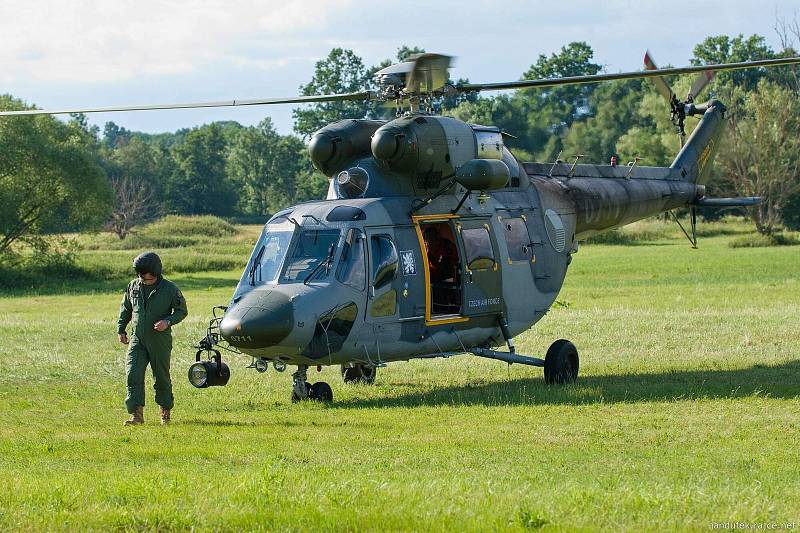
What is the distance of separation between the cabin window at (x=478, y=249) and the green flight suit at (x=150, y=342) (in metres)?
4.60

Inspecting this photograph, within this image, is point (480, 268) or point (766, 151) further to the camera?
point (766, 151)

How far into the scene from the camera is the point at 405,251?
15508 mm

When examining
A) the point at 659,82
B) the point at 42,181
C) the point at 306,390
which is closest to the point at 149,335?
the point at 306,390

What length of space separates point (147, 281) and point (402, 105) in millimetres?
4576

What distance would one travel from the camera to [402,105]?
16.0 meters

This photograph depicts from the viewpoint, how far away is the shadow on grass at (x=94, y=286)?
44656 mm

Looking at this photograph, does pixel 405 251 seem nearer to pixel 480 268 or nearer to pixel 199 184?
pixel 480 268

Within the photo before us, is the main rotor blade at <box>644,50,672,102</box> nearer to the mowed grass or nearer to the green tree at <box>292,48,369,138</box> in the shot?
the mowed grass

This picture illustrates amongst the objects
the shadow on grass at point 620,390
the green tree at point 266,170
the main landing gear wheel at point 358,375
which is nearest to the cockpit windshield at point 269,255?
the shadow on grass at point 620,390

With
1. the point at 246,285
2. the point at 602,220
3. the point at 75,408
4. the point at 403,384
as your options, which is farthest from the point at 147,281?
the point at 602,220

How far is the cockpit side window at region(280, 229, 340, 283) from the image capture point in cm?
1462

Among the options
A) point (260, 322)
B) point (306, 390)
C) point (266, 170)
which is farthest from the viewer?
point (266, 170)

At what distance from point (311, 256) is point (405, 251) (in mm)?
1365

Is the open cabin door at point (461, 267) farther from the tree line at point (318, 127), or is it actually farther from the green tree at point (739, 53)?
the green tree at point (739, 53)
